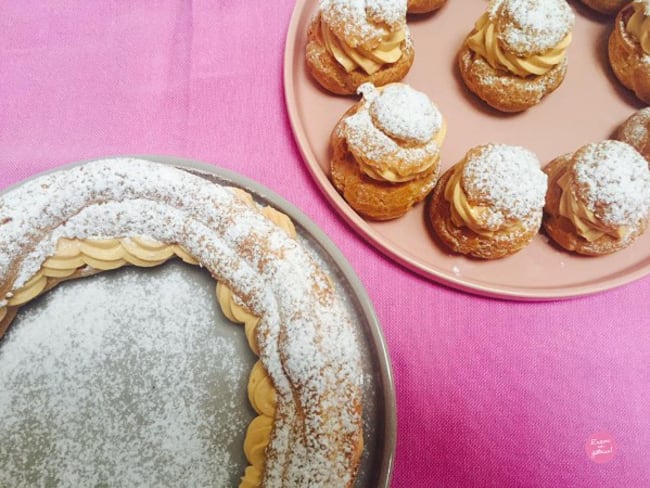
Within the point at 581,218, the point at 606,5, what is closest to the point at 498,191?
the point at 581,218

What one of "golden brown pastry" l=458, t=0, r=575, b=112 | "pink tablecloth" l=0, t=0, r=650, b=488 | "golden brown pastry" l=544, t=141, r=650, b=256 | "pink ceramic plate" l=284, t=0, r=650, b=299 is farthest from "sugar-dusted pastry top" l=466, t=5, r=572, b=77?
"pink tablecloth" l=0, t=0, r=650, b=488

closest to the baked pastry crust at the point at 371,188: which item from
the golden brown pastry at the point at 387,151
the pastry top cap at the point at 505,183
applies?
the golden brown pastry at the point at 387,151

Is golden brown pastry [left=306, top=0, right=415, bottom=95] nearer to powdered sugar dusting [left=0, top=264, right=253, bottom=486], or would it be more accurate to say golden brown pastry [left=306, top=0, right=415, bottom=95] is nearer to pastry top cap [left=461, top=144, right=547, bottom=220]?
pastry top cap [left=461, top=144, right=547, bottom=220]

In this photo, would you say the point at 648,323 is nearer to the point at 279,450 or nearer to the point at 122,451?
the point at 279,450

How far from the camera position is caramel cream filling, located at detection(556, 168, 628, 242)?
1117 mm

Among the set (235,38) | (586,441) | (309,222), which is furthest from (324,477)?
(235,38)

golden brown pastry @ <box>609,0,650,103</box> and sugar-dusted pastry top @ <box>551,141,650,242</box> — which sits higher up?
golden brown pastry @ <box>609,0,650,103</box>

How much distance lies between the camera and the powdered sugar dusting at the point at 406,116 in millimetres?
1065

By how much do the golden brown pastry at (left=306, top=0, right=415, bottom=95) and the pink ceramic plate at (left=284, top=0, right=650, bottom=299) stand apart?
0.19 ft

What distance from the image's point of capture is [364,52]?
1206 millimetres

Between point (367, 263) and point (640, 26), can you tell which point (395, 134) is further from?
point (640, 26)

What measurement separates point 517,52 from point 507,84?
0.08 m

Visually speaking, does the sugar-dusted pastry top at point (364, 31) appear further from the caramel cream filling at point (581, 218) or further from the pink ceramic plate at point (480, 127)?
the caramel cream filling at point (581, 218)

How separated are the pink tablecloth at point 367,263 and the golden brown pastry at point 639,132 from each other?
1.01 feet
